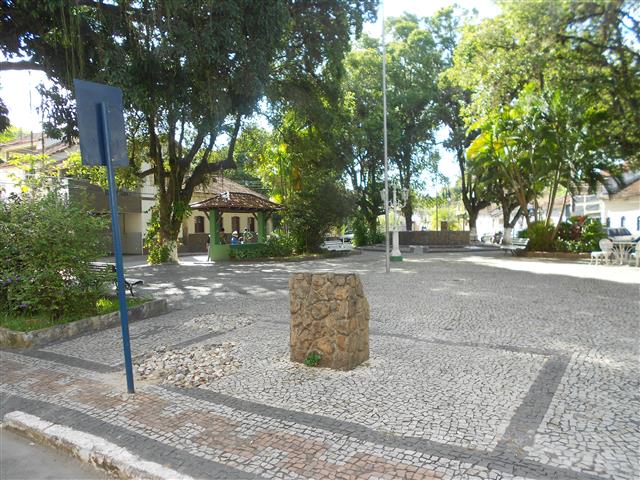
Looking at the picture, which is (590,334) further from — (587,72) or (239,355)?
(587,72)

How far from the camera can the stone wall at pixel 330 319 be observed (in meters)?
4.63

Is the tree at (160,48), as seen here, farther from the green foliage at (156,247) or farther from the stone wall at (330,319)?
the green foliage at (156,247)

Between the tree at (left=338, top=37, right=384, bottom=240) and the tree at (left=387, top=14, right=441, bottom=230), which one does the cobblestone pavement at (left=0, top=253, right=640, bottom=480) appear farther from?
the tree at (left=387, top=14, right=441, bottom=230)

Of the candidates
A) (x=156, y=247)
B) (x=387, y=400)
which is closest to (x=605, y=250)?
(x=387, y=400)

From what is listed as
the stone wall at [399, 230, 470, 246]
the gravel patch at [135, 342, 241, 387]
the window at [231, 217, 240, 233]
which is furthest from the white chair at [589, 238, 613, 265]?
the window at [231, 217, 240, 233]

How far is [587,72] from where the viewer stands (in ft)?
49.2

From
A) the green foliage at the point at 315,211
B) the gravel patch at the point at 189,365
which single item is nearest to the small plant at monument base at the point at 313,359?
the gravel patch at the point at 189,365

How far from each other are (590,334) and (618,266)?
11276 millimetres

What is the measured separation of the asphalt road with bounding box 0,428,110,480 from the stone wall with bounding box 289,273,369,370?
2346 millimetres

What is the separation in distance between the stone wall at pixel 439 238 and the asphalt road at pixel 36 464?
3082 centimetres

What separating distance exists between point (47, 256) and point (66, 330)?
3.66 feet

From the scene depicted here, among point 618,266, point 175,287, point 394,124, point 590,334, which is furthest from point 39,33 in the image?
point 394,124

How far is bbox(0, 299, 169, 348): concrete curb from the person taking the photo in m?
6.00

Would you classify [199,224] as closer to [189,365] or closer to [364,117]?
[364,117]
